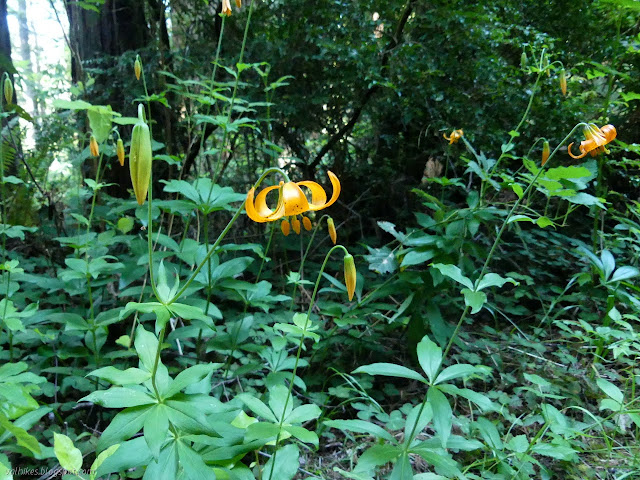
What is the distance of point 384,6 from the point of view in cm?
230

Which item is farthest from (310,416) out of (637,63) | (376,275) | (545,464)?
(637,63)

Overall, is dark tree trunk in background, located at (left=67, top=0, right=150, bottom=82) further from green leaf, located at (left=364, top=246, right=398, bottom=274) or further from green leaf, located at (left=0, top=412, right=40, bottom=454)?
green leaf, located at (left=0, top=412, right=40, bottom=454)

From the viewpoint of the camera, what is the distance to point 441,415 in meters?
0.97

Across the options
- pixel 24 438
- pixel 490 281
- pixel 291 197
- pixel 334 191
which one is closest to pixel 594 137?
pixel 490 281

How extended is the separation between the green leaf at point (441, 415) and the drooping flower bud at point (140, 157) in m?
0.78

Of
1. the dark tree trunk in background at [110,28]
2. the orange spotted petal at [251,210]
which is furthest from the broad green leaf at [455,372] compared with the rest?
the dark tree trunk in background at [110,28]

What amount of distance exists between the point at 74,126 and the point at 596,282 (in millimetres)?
3277

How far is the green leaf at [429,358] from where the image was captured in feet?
3.56

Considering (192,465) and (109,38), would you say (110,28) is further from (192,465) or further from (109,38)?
(192,465)

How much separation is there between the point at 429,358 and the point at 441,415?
168 mm

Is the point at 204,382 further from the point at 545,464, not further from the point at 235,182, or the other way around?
the point at 235,182

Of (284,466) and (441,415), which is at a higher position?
(441,415)

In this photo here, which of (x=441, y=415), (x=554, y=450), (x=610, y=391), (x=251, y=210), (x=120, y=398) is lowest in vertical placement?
(x=554, y=450)

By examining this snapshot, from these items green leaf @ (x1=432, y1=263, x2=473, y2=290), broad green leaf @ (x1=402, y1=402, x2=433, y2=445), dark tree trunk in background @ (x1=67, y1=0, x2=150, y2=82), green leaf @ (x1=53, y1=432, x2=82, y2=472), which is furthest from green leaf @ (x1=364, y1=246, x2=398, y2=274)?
dark tree trunk in background @ (x1=67, y1=0, x2=150, y2=82)
